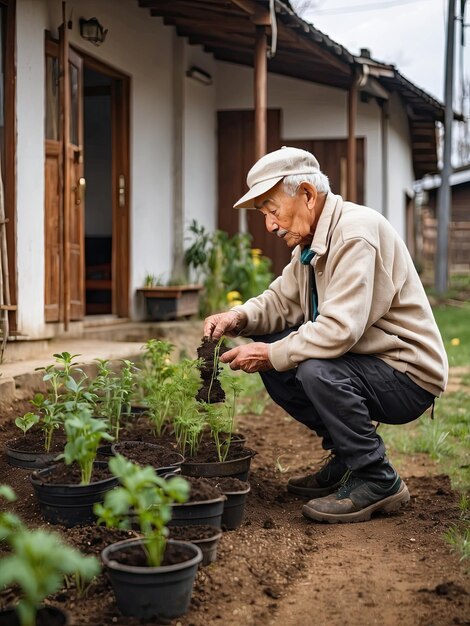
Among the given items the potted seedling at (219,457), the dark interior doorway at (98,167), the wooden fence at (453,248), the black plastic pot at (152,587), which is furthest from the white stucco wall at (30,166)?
the wooden fence at (453,248)

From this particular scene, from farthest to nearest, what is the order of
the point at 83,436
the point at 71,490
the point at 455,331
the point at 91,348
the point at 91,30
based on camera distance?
the point at 455,331 → the point at 91,30 → the point at 91,348 → the point at 71,490 → the point at 83,436

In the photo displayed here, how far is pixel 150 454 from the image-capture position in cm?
383

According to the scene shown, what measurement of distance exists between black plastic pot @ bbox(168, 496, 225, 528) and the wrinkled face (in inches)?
52.3

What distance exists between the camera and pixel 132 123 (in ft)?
28.9

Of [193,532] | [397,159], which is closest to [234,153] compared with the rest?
[397,159]

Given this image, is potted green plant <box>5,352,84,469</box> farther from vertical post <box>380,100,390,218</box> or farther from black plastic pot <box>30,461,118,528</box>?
vertical post <box>380,100,390,218</box>

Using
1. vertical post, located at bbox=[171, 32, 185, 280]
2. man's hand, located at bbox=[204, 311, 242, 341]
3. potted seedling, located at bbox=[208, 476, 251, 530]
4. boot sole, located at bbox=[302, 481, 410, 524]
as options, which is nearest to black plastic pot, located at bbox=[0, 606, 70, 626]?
potted seedling, located at bbox=[208, 476, 251, 530]

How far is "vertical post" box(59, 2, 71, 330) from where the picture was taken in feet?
22.0

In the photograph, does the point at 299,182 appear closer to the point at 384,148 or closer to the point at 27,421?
the point at 27,421

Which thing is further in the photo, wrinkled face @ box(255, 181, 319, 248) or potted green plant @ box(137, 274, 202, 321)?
potted green plant @ box(137, 274, 202, 321)

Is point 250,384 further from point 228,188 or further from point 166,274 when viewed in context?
point 228,188

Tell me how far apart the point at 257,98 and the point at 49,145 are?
258 centimetres

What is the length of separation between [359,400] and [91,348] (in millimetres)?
3205

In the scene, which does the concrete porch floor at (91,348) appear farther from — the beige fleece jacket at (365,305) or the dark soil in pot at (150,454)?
the beige fleece jacket at (365,305)
